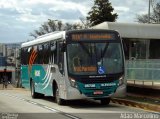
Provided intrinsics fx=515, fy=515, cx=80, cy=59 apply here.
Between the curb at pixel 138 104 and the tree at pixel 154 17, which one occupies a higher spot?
the tree at pixel 154 17

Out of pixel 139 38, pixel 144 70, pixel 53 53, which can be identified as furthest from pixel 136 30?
pixel 53 53

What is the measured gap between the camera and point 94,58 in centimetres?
2156

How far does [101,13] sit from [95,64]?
7060 cm

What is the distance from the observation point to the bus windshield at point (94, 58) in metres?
21.4

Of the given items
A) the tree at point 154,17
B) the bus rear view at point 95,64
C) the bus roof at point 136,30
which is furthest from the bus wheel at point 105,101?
the tree at point 154,17

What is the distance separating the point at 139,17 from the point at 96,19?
782cm

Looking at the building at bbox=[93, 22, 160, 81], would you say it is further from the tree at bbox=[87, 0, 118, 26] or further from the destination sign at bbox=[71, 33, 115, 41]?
the tree at bbox=[87, 0, 118, 26]

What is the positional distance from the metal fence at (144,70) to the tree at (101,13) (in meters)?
58.9

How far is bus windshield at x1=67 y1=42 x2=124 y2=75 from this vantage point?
21375mm

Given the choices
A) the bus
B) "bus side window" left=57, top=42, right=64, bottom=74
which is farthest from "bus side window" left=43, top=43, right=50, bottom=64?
"bus side window" left=57, top=42, right=64, bottom=74

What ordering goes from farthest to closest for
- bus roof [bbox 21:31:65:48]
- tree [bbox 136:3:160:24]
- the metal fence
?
1. tree [bbox 136:3:160:24]
2. the metal fence
3. bus roof [bbox 21:31:65:48]

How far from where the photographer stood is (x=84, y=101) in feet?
87.0

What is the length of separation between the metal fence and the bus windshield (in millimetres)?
6335

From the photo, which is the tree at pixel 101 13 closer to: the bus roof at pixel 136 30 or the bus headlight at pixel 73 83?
the bus roof at pixel 136 30
